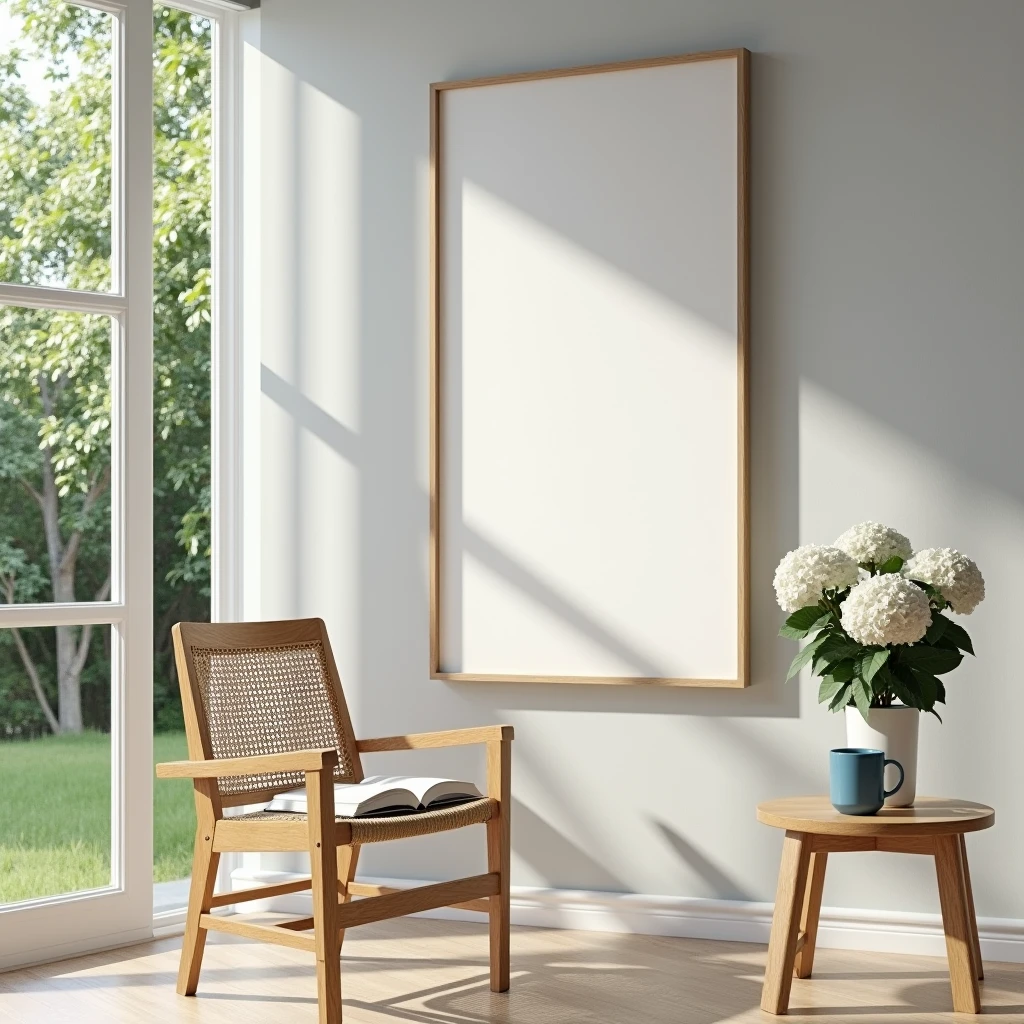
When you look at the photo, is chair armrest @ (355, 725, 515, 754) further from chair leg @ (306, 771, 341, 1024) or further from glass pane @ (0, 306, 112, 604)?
glass pane @ (0, 306, 112, 604)

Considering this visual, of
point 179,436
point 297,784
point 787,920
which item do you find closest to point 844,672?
point 787,920

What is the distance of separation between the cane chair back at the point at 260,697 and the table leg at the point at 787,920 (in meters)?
1.05

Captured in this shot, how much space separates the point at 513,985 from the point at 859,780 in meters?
0.91

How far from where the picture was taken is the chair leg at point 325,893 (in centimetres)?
276

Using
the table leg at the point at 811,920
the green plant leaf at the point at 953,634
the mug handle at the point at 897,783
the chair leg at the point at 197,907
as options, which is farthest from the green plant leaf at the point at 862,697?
the chair leg at the point at 197,907

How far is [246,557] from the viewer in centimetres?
416

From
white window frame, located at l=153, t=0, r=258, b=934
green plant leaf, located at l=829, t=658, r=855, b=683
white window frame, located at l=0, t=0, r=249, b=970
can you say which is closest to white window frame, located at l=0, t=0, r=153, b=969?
white window frame, located at l=0, t=0, r=249, b=970

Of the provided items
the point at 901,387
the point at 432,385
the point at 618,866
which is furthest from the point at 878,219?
the point at 618,866

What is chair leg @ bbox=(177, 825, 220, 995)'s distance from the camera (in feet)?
10.3

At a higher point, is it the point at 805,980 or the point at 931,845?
the point at 931,845

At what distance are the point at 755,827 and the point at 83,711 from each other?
1.68 metres

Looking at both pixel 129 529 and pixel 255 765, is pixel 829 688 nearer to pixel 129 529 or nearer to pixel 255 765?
pixel 255 765

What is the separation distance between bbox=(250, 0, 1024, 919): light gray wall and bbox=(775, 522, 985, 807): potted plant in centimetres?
Result: 46

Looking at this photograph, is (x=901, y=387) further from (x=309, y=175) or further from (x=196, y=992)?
(x=196, y=992)
